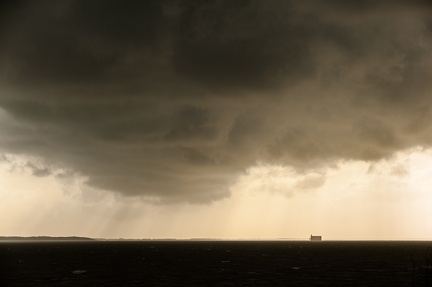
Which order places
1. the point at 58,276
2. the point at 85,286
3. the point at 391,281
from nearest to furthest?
the point at 85,286 → the point at 391,281 → the point at 58,276

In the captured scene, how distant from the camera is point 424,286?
90.0 meters

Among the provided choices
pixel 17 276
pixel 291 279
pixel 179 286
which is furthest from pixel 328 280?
pixel 17 276

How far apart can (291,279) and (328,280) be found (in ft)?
24.6

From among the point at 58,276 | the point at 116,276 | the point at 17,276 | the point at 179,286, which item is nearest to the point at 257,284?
the point at 179,286

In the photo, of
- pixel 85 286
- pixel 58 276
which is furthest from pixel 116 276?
pixel 85 286

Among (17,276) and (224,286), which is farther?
(17,276)

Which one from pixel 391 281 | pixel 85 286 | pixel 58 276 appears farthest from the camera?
pixel 58 276

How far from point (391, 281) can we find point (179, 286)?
138 feet

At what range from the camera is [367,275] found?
112500 millimetres

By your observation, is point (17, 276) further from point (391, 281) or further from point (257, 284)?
point (391, 281)

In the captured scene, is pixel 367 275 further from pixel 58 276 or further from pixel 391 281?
pixel 58 276

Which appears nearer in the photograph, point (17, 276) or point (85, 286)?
point (85, 286)

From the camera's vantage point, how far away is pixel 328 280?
10062cm

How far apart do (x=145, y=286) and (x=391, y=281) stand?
4812 centimetres
